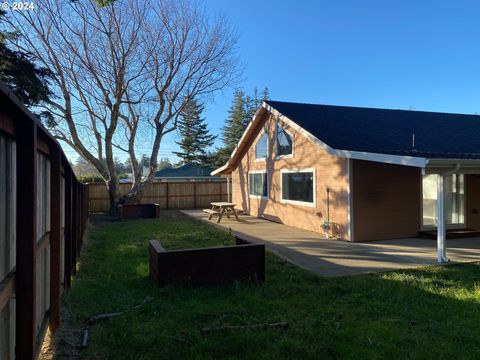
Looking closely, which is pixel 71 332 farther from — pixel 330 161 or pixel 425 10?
pixel 425 10

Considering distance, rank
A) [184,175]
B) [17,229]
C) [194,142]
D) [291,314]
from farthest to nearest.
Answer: [194,142] < [184,175] < [291,314] < [17,229]

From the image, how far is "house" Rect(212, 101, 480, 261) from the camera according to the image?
31.9 ft

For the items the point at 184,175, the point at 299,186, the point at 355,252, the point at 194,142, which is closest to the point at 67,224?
the point at 355,252

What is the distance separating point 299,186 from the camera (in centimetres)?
1277

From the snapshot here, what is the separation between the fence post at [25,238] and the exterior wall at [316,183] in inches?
336

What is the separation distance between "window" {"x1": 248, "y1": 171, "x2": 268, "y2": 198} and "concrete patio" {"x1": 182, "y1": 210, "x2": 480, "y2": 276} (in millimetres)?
4395

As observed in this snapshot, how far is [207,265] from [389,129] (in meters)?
9.45

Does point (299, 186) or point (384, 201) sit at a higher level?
point (299, 186)

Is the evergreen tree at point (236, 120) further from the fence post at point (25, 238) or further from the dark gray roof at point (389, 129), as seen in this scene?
the fence post at point (25, 238)

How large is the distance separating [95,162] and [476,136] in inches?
606

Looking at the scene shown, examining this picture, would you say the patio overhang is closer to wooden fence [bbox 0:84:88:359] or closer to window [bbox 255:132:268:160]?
wooden fence [bbox 0:84:88:359]

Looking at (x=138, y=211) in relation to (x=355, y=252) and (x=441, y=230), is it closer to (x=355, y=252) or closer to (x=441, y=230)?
(x=355, y=252)

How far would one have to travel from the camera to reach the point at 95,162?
1698 centimetres

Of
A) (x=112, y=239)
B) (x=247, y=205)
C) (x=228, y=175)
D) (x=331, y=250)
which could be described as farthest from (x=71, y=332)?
(x=228, y=175)
